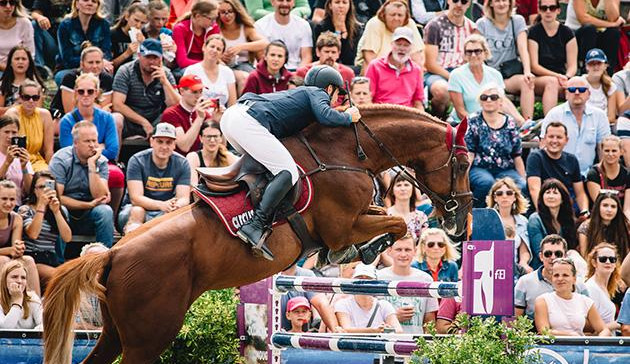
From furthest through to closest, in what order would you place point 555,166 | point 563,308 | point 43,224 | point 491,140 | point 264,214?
point 555,166 < point 491,140 < point 43,224 < point 563,308 < point 264,214

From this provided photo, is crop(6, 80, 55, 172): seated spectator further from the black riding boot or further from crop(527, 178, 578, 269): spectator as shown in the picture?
crop(527, 178, 578, 269): spectator

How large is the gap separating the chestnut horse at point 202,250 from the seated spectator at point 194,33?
235 inches

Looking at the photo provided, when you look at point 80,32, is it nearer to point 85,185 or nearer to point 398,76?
point 85,185

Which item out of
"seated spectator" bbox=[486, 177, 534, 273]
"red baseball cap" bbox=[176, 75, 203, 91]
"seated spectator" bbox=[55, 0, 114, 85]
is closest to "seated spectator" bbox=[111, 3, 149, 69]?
"seated spectator" bbox=[55, 0, 114, 85]

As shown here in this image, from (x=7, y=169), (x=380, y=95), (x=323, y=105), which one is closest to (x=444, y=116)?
(x=380, y=95)

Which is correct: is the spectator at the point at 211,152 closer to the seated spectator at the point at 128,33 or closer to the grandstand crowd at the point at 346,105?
the grandstand crowd at the point at 346,105

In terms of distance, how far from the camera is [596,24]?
17141mm

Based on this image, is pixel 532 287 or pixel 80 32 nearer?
pixel 532 287

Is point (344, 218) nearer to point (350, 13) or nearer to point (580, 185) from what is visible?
point (580, 185)

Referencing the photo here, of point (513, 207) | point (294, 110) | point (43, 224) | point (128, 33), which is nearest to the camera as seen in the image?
point (294, 110)

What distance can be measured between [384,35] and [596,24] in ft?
11.5

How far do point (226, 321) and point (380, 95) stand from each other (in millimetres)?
5520

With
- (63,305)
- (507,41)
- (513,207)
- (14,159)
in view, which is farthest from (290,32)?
Result: (63,305)

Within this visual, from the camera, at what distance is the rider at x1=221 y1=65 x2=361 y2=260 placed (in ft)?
28.9
